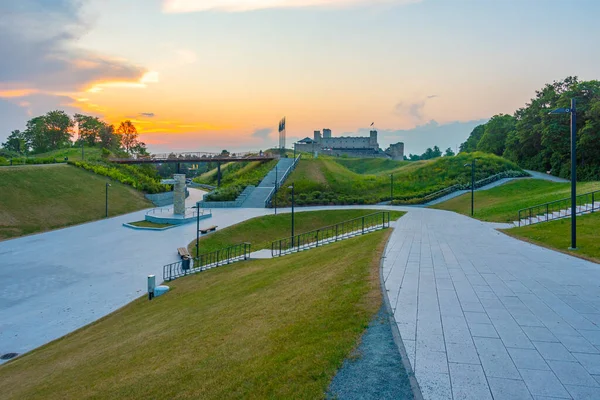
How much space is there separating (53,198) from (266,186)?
888 inches

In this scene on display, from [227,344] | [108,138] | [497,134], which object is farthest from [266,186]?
[108,138]

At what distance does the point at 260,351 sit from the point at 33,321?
11.4m

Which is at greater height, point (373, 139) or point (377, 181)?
point (373, 139)

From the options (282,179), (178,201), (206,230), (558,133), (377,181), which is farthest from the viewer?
(282,179)

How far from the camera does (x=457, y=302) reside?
769cm

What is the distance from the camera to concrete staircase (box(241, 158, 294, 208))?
40444 mm

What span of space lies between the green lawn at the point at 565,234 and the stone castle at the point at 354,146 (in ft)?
282

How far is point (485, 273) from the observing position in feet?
32.8

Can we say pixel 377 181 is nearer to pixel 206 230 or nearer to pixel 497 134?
pixel 206 230

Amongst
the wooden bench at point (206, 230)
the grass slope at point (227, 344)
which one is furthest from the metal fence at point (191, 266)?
the wooden bench at point (206, 230)

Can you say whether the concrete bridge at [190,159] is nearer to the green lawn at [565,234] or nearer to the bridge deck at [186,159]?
the bridge deck at [186,159]

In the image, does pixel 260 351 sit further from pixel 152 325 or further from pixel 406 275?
pixel 152 325

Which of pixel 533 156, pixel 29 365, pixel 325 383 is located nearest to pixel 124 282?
pixel 29 365

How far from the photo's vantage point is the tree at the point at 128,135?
89.4 metres
